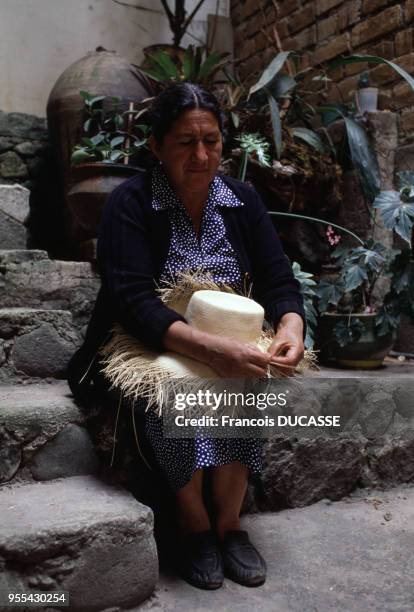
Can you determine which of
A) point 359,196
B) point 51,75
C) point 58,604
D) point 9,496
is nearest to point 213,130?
point 9,496

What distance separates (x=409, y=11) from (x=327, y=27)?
1.94 feet

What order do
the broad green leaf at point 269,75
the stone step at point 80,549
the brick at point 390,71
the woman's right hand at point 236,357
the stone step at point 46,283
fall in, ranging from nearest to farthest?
the stone step at point 80,549, the woman's right hand at point 236,357, the stone step at point 46,283, the broad green leaf at point 269,75, the brick at point 390,71

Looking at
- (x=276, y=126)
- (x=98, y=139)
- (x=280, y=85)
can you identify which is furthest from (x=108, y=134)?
(x=280, y=85)

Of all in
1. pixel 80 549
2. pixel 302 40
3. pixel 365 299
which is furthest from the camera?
pixel 302 40

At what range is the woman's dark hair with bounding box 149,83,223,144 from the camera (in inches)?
56.2

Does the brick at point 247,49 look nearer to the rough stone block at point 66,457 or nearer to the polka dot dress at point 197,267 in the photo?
the polka dot dress at point 197,267

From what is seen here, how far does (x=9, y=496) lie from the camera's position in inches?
51.5

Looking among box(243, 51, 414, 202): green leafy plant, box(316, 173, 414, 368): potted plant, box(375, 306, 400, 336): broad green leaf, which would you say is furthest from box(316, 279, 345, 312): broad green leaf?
box(243, 51, 414, 202): green leafy plant

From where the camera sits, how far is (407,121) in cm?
277

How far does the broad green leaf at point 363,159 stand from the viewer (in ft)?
8.36

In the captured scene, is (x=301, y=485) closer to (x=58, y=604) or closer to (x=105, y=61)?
(x=58, y=604)

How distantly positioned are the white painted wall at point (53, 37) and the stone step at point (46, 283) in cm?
171

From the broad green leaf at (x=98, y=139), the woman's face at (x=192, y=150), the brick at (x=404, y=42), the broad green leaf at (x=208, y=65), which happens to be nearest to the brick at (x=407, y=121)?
the brick at (x=404, y=42)

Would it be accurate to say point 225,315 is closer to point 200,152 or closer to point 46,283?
point 200,152
